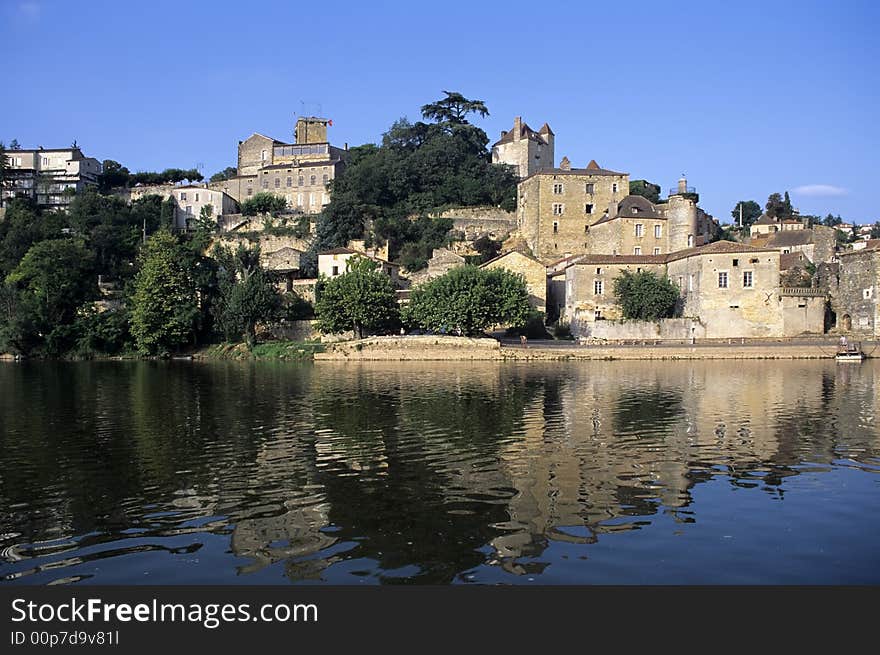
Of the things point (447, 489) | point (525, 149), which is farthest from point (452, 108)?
point (447, 489)

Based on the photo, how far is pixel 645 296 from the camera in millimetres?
52875

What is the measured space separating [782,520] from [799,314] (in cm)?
4543

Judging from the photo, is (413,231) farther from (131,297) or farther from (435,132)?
(131,297)

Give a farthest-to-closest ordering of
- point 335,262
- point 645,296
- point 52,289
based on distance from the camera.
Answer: point 335,262
point 52,289
point 645,296

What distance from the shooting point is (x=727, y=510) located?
1249 cm

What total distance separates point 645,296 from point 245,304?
29.6m

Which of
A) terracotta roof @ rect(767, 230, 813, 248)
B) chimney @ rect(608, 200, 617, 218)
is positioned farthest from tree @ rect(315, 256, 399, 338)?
terracotta roof @ rect(767, 230, 813, 248)

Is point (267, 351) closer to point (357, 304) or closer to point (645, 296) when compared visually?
point (357, 304)

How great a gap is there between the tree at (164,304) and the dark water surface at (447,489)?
27761mm

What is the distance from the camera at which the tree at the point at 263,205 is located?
82938 mm

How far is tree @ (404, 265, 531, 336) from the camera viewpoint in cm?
5028

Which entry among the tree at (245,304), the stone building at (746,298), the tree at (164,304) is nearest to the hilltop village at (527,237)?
the stone building at (746,298)

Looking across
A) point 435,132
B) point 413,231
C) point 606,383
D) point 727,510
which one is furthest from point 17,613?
point 435,132

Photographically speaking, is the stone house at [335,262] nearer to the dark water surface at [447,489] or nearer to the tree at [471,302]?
the tree at [471,302]
